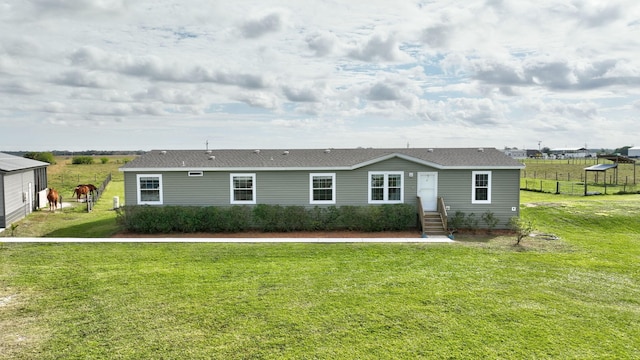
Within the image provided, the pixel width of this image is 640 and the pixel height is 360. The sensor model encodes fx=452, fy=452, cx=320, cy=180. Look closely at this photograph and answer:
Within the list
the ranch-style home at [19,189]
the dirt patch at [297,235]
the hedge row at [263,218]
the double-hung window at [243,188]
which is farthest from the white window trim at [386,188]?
the ranch-style home at [19,189]

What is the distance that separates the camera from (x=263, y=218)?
1864 cm

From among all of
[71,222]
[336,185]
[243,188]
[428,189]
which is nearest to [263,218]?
[243,188]

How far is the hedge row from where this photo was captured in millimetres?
18250

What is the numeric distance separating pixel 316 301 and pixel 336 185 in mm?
10018

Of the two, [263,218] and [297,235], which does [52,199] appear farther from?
[297,235]

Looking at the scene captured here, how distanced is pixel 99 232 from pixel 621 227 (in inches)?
875

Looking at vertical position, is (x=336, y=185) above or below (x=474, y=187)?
above

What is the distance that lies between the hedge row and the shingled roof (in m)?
1.79

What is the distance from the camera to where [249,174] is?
764 inches

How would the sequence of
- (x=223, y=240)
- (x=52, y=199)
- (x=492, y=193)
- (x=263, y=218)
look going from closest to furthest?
(x=223, y=240)
(x=263, y=218)
(x=492, y=193)
(x=52, y=199)

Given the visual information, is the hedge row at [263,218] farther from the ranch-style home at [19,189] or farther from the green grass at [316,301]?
the ranch-style home at [19,189]

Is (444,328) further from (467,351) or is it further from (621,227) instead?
(621,227)

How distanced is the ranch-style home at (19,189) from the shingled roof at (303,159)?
5182 mm

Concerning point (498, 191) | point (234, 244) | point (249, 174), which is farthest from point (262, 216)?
point (498, 191)
